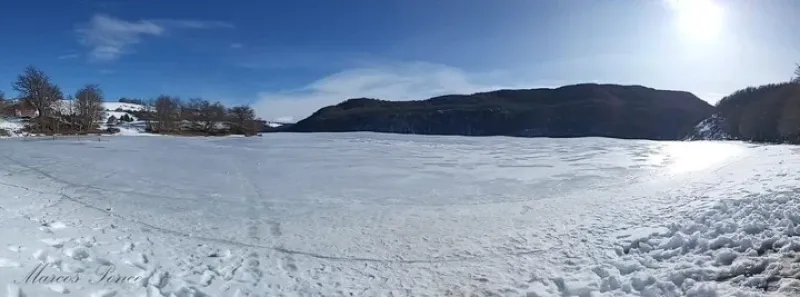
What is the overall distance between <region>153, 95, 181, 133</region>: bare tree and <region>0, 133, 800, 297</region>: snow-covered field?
221 feet

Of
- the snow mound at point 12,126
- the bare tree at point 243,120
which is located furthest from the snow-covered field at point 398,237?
the bare tree at point 243,120

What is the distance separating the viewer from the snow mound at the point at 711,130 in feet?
303

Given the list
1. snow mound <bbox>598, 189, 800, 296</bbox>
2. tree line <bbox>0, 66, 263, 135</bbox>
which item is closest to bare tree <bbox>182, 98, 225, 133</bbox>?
tree line <bbox>0, 66, 263, 135</bbox>

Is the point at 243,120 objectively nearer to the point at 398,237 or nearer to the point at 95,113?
the point at 95,113

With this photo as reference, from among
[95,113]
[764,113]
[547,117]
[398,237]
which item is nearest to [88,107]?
[95,113]

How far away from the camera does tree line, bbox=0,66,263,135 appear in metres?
61.6

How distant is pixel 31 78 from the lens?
61.5 metres

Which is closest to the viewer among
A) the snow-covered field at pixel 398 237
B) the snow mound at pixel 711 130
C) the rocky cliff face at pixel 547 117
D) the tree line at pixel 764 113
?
the snow-covered field at pixel 398 237

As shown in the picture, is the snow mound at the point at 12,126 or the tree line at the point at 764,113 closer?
the snow mound at the point at 12,126

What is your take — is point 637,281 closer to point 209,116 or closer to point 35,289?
point 35,289

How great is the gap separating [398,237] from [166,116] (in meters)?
80.6

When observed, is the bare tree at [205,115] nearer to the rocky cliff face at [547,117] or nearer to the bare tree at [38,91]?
the bare tree at [38,91]

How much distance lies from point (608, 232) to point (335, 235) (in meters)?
5.16

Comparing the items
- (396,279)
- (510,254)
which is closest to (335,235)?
(396,279)
